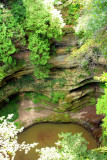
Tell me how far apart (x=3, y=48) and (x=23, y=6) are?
317 centimetres

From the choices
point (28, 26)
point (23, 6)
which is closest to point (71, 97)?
point (28, 26)

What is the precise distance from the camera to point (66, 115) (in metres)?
12.7

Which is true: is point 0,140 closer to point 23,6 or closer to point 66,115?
point 23,6

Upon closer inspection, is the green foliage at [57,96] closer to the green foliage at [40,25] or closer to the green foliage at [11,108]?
the green foliage at [11,108]

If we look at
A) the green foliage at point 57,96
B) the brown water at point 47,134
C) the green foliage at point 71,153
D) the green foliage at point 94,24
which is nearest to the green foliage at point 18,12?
the green foliage at point 94,24

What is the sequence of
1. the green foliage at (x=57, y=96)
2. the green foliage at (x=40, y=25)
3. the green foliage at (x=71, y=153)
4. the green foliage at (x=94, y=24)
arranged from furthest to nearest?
the green foliage at (x=57, y=96) < the green foliage at (x=40, y=25) < the green foliage at (x=71, y=153) < the green foliage at (x=94, y=24)

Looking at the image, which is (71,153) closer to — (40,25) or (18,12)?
(40,25)

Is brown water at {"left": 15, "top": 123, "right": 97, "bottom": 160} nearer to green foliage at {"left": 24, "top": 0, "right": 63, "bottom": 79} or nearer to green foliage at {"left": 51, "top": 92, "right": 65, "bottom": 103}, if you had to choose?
green foliage at {"left": 51, "top": 92, "right": 65, "bottom": 103}

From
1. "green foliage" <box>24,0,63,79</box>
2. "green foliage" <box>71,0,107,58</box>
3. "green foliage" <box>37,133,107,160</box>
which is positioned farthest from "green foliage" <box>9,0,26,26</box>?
"green foliage" <box>37,133,107,160</box>

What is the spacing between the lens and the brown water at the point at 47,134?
37.1ft

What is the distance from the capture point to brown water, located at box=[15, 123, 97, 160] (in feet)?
37.1

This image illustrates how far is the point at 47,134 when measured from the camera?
12.1 meters

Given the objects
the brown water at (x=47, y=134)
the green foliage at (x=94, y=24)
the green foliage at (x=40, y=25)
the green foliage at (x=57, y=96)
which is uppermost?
the green foliage at (x=40, y=25)

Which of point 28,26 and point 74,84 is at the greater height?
point 28,26
